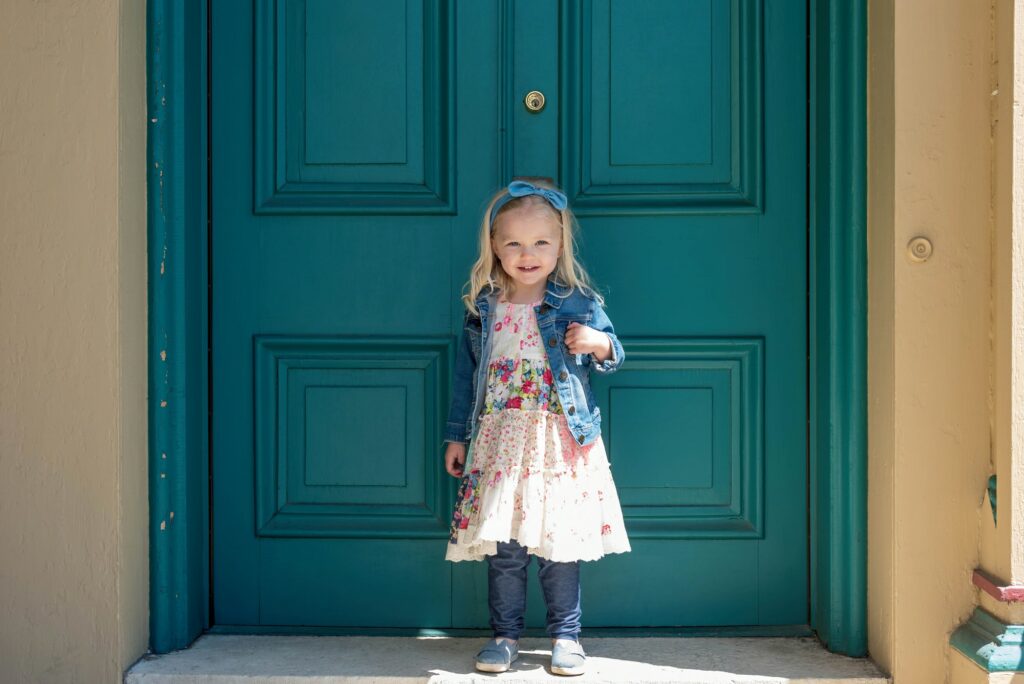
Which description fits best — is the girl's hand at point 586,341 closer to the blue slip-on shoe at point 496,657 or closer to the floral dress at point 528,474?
the floral dress at point 528,474

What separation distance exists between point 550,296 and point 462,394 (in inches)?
13.2

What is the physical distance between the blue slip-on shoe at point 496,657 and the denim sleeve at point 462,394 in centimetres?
52

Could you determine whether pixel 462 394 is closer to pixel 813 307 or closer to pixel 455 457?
pixel 455 457

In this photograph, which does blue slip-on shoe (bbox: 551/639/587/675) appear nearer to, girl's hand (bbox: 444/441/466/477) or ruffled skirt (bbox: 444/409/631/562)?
ruffled skirt (bbox: 444/409/631/562)

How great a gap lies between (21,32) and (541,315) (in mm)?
1387

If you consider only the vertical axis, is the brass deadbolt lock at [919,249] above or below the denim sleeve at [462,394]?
above

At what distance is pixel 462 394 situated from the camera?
267cm

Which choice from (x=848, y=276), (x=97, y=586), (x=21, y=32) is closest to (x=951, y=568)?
(x=848, y=276)

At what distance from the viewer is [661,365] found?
2834 mm

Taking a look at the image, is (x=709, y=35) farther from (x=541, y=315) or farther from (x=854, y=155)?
(x=541, y=315)

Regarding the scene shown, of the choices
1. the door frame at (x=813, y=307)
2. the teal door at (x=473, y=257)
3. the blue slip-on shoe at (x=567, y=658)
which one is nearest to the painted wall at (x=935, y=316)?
the door frame at (x=813, y=307)

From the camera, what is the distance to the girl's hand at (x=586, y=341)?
2.54 meters

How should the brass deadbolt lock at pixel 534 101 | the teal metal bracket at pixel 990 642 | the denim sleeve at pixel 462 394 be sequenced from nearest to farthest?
the teal metal bracket at pixel 990 642
the denim sleeve at pixel 462 394
the brass deadbolt lock at pixel 534 101

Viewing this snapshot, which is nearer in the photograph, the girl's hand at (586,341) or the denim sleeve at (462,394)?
the girl's hand at (586,341)
